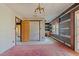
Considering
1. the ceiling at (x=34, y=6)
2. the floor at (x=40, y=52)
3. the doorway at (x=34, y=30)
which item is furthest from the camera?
the doorway at (x=34, y=30)

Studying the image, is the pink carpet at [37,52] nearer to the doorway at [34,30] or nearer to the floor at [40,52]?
the floor at [40,52]

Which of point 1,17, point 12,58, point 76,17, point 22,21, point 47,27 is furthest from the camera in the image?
point 47,27

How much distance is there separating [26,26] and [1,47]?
6294 millimetres

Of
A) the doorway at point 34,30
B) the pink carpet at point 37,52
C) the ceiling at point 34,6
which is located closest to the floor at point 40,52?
the pink carpet at point 37,52

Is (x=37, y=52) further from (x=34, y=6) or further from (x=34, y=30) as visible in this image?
(x=34, y=30)

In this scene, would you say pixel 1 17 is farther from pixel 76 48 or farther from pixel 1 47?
pixel 76 48

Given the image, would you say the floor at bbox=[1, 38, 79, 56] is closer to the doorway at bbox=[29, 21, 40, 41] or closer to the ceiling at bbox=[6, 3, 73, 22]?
the ceiling at bbox=[6, 3, 73, 22]

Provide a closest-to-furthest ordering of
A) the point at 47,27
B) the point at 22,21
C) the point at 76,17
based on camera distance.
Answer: the point at 76,17 < the point at 22,21 < the point at 47,27

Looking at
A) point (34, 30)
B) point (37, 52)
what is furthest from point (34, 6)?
point (34, 30)

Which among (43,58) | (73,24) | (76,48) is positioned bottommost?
(76,48)

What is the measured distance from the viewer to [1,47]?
5.44 metres

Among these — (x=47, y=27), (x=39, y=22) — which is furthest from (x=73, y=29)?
(x=47, y=27)

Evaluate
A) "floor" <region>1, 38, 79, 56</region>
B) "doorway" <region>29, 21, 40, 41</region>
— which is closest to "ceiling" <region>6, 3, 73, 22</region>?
"floor" <region>1, 38, 79, 56</region>

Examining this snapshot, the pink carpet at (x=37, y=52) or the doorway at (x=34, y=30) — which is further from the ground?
the doorway at (x=34, y=30)
